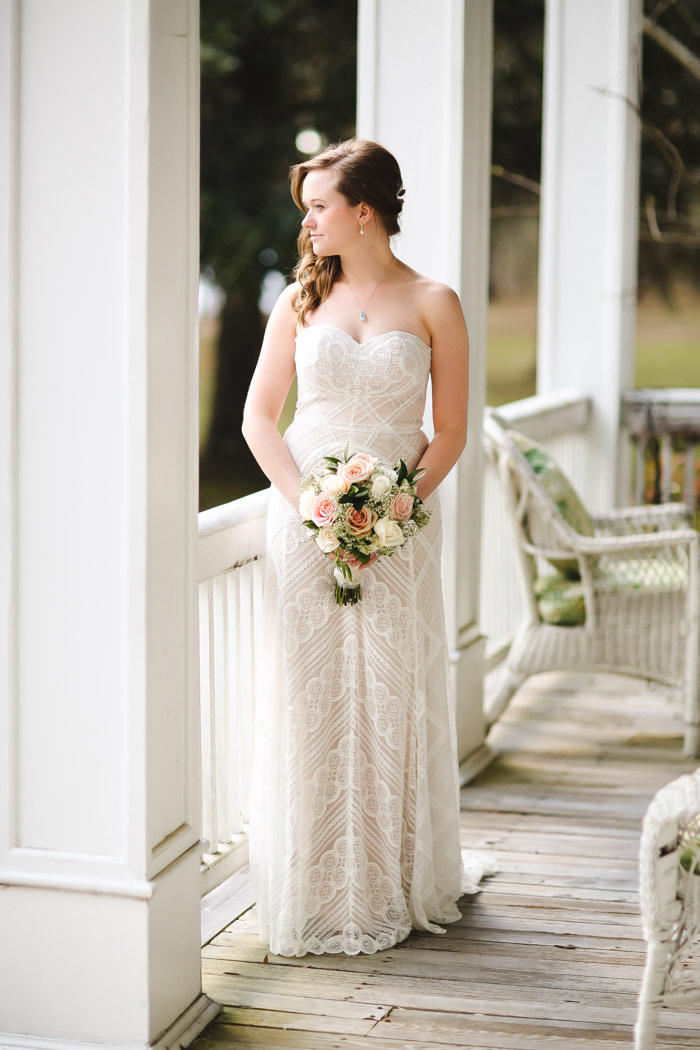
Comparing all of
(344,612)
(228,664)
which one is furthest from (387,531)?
(228,664)

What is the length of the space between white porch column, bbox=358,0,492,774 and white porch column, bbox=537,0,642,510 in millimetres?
2040

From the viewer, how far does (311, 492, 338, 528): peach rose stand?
2.80m

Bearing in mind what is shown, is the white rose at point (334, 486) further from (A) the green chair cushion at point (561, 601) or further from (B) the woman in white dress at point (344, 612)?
(A) the green chair cushion at point (561, 601)

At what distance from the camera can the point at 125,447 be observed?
2416 millimetres

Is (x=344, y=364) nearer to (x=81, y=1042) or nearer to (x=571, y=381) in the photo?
(x=81, y=1042)

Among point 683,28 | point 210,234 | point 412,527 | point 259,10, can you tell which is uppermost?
point 259,10

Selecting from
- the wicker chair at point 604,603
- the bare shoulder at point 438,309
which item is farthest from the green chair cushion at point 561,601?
the bare shoulder at point 438,309

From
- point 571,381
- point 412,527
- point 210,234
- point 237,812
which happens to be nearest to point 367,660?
point 412,527

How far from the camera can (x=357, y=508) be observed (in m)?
2.80

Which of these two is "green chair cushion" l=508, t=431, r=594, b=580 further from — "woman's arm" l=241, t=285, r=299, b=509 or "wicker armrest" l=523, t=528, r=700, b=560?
"woman's arm" l=241, t=285, r=299, b=509

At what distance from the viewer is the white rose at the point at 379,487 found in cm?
281

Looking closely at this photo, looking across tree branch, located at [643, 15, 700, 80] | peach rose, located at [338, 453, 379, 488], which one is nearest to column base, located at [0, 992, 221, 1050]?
peach rose, located at [338, 453, 379, 488]

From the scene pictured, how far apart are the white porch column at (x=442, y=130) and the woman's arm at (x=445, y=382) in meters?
0.91

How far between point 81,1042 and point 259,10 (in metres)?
9.34
